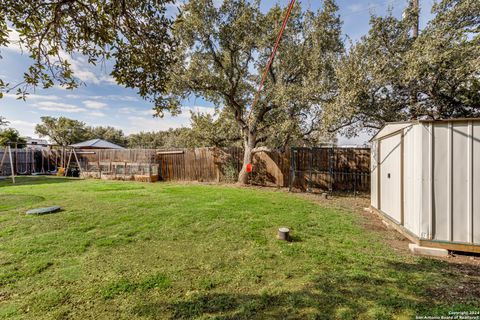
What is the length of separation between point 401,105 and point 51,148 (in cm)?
2203

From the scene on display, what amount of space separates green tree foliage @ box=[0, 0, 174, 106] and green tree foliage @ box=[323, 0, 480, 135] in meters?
6.04

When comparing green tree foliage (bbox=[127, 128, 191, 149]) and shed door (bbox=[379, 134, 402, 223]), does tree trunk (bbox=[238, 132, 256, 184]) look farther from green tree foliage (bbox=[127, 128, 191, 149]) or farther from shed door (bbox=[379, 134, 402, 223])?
green tree foliage (bbox=[127, 128, 191, 149])

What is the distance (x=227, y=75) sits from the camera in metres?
10.2

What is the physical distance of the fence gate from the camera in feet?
29.1

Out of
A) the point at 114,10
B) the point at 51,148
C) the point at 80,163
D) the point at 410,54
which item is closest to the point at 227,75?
the point at 410,54

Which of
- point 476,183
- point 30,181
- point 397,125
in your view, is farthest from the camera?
point 30,181

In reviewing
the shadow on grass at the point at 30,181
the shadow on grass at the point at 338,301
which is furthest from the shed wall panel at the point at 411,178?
the shadow on grass at the point at 30,181

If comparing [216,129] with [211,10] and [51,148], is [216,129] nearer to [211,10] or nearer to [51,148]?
[211,10]

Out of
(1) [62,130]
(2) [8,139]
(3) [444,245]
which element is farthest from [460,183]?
(1) [62,130]

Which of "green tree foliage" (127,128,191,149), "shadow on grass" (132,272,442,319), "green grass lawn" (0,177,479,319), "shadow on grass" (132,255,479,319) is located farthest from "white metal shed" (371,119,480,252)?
"green tree foliage" (127,128,191,149)

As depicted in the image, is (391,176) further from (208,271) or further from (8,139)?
(8,139)

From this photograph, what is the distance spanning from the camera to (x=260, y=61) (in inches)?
390

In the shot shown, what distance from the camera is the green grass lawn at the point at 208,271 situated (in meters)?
2.10

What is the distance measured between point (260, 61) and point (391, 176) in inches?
291
